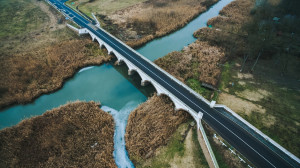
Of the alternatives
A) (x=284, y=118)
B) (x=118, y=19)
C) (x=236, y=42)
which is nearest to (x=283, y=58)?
(x=236, y=42)

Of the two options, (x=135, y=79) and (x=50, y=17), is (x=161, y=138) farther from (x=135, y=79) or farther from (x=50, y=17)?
(x=50, y=17)

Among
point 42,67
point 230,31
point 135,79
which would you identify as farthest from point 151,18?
point 42,67

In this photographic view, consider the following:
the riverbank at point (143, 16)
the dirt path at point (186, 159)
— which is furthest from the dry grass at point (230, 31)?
the dirt path at point (186, 159)

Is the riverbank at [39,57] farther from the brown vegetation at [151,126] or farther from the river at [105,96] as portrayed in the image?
the brown vegetation at [151,126]

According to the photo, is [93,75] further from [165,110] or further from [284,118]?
[284,118]

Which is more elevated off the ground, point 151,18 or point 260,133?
point 151,18

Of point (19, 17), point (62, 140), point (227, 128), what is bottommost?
point (62, 140)

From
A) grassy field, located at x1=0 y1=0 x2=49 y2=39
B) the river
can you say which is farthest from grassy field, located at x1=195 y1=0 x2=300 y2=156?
grassy field, located at x1=0 y1=0 x2=49 y2=39

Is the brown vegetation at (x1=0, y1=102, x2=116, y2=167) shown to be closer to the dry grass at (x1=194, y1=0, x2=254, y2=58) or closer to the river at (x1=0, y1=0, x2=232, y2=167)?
the river at (x1=0, y1=0, x2=232, y2=167)
